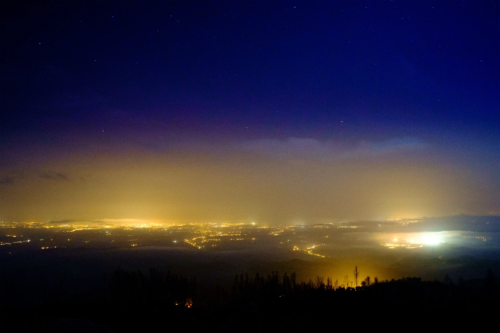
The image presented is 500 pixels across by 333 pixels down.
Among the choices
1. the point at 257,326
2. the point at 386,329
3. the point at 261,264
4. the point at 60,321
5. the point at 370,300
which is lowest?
the point at 261,264

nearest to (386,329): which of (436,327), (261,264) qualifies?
(436,327)

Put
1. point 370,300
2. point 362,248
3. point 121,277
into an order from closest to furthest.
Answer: point 370,300 → point 121,277 → point 362,248

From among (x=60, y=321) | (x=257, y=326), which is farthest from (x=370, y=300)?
(x=60, y=321)

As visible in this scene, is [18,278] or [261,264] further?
[261,264]

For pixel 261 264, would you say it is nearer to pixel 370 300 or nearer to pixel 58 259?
pixel 58 259

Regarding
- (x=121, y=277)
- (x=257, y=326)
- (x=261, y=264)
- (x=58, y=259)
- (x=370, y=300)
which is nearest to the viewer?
(x=257, y=326)

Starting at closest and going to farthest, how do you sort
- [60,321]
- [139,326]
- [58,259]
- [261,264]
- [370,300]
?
[60,321] → [139,326] → [370,300] → [58,259] → [261,264]

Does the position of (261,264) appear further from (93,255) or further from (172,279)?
(93,255)

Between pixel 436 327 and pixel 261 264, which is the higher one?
pixel 436 327

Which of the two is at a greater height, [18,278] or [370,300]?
[370,300]
